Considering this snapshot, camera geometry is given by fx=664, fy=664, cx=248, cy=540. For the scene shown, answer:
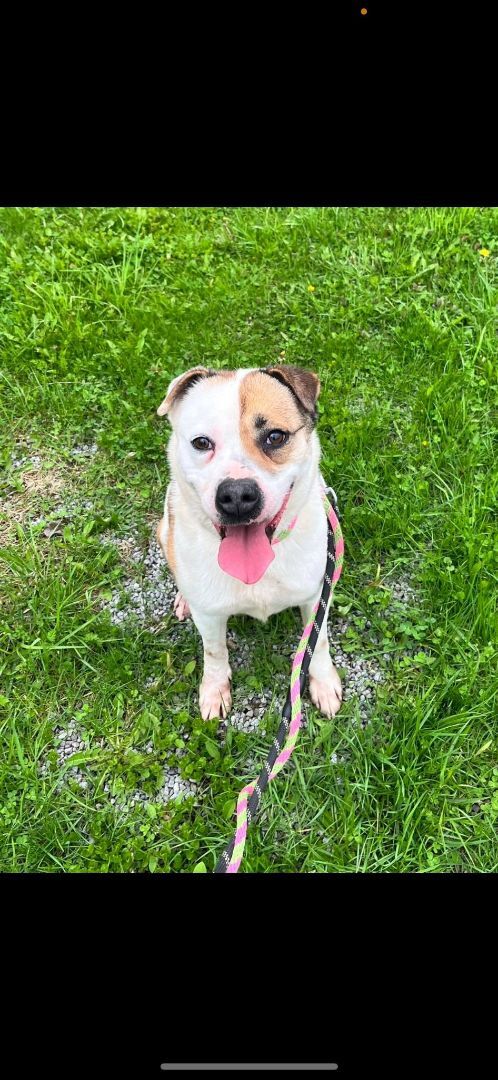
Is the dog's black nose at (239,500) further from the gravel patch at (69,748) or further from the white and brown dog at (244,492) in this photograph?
the gravel patch at (69,748)

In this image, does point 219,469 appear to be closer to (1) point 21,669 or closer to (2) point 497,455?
(1) point 21,669

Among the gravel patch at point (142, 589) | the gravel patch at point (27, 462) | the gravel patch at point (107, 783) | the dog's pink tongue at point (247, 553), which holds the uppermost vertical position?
the dog's pink tongue at point (247, 553)

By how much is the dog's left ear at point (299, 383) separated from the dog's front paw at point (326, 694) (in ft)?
4.49

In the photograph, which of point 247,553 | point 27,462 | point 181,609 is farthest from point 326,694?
point 27,462

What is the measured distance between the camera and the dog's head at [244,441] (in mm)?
2416

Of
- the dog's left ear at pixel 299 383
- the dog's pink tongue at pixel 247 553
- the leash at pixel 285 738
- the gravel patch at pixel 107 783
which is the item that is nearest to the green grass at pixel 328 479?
the gravel patch at pixel 107 783

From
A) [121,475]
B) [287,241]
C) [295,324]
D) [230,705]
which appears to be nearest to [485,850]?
[230,705]

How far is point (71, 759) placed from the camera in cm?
334

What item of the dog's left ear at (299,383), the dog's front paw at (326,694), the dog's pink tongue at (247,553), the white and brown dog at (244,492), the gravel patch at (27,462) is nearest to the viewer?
the white and brown dog at (244,492)

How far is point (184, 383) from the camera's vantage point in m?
2.75

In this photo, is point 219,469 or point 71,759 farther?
point 71,759

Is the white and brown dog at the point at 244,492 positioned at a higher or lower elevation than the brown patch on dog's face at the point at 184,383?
lower

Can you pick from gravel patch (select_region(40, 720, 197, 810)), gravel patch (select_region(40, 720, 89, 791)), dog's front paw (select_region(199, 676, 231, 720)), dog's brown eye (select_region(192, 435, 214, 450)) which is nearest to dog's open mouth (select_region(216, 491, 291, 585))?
dog's brown eye (select_region(192, 435, 214, 450))

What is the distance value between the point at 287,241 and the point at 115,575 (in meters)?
2.95
